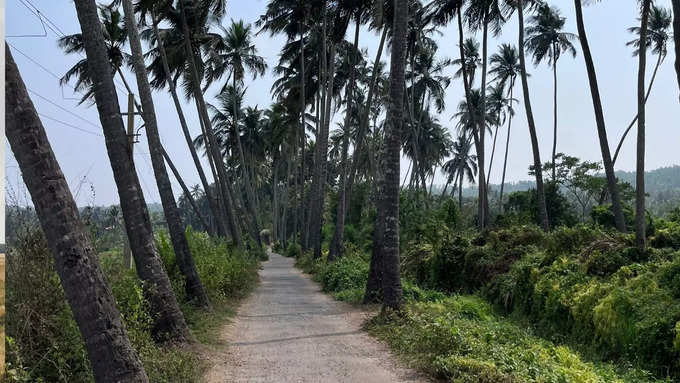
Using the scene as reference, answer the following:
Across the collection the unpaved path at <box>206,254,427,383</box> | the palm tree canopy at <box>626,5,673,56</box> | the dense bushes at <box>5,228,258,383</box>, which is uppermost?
the palm tree canopy at <box>626,5,673,56</box>

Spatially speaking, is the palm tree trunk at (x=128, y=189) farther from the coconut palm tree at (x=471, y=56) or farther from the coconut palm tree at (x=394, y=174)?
the coconut palm tree at (x=471, y=56)

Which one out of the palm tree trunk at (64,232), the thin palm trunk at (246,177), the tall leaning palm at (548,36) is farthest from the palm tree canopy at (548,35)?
the palm tree trunk at (64,232)

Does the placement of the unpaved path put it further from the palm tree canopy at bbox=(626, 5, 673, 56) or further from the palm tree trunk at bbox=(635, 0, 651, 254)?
the palm tree canopy at bbox=(626, 5, 673, 56)

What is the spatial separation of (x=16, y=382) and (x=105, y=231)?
3.05m

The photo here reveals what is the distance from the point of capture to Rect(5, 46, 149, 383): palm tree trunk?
4.69 meters

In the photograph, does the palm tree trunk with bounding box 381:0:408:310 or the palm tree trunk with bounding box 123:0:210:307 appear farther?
the palm tree trunk with bounding box 123:0:210:307

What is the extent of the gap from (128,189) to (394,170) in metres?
5.40

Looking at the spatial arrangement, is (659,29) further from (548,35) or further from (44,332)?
(44,332)

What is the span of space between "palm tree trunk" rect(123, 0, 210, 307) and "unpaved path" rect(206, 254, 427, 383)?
123 centimetres

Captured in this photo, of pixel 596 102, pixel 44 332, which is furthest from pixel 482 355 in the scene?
pixel 596 102

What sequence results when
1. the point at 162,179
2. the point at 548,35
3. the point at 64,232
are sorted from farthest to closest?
the point at 548,35 → the point at 162,179 → the point at 64,232

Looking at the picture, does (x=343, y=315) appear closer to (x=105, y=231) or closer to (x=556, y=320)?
(x=556, y=320)

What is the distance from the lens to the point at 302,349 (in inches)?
357

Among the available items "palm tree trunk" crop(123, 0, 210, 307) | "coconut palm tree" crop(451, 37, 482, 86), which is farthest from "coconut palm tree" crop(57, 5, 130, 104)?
"coconut palm tree" crop(451, 37, 482, 86)
